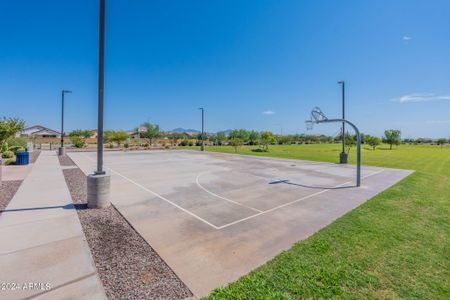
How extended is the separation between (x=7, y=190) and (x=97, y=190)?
4.77 meters

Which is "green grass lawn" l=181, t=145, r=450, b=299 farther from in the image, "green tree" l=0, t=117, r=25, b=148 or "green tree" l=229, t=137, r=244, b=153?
"green tree" l=229, t=137, r=244, b=153

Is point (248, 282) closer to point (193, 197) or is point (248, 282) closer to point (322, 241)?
point (322, 241)

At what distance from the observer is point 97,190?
6359 mm

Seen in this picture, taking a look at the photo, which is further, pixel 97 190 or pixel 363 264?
pixel 97 190

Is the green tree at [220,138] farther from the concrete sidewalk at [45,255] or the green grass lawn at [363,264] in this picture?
the green grass lawn at [363,264]

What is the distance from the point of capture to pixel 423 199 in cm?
781

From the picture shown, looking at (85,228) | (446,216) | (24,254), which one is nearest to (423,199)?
(446,216)

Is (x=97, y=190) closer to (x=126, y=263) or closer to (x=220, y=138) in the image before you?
(x=126, y=263)

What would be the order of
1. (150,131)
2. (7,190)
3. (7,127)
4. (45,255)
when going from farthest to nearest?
(150,131), (7,127), (7,190), (45,255)

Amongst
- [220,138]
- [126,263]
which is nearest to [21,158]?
[126,263]

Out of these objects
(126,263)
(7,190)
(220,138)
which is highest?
(220,138)

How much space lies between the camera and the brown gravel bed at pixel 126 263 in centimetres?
304

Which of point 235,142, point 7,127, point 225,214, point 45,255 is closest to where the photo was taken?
point 45,255

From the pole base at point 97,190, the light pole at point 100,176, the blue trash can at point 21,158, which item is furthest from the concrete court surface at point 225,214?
the blue trash can at point 21,158
